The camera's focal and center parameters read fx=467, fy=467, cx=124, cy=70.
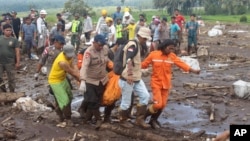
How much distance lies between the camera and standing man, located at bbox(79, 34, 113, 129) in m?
8.30

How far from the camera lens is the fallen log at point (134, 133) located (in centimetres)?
779

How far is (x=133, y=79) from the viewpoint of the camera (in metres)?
8.23

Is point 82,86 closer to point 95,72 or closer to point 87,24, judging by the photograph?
point 95,72

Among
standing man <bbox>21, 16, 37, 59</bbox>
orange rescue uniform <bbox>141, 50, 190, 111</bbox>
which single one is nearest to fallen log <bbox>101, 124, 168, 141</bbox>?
orange rescue uniform <bbox>141, 50, 190, 111</bbox>

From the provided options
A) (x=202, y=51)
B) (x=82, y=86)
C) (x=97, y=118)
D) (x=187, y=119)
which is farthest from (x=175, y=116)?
(x=202, y=51)

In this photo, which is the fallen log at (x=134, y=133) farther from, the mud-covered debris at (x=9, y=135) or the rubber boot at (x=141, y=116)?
the mud-covered debris at (x=9, y=135)

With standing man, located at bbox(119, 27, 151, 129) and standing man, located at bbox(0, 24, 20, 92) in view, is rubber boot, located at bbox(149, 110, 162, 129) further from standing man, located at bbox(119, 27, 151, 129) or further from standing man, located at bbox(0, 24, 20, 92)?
standing man, located at bbox(0, 24, 20, 92)

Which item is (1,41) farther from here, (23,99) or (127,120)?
(127,120)

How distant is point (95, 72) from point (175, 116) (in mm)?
2343

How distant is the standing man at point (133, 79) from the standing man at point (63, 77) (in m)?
0.91

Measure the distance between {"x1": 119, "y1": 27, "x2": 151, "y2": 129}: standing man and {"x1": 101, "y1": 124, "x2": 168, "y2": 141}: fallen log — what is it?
15 cm

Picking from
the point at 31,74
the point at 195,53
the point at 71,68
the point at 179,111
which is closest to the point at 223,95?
the point at 179,111

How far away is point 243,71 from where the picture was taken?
50.7 feet

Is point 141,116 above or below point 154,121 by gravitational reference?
above
